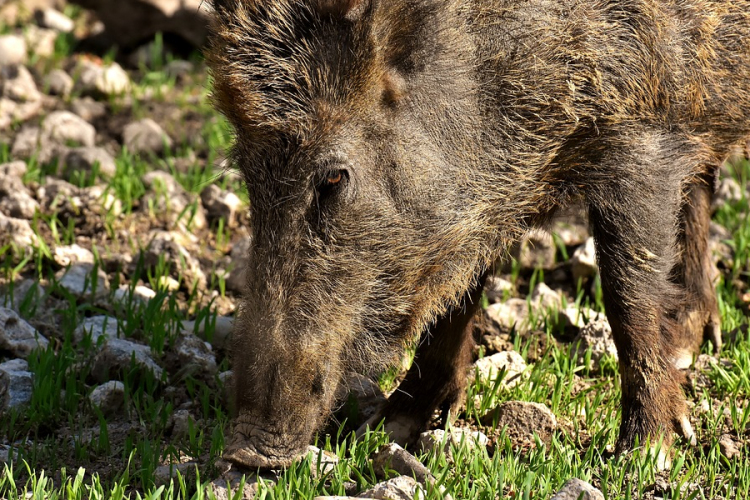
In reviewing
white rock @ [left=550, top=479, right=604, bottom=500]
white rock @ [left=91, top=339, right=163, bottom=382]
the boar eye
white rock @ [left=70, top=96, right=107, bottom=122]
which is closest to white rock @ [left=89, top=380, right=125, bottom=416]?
white rock @ [left=91, top=339, right=163, bottom=382]

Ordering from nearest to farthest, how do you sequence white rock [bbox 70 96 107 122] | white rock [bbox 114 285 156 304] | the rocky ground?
1. the rocky ground
2. white rock [bbox 114 285 156 304]
3. white rock [bbox 70 96 107 122]

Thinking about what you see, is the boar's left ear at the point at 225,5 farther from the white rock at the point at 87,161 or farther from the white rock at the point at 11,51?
the white rock at the point at 11,51

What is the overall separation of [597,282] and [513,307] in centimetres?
57

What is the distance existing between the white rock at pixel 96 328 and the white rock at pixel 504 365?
5.66ft

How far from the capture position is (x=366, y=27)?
3.60m

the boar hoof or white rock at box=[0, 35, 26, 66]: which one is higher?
white rock at box=[0, 35, 26, 66]

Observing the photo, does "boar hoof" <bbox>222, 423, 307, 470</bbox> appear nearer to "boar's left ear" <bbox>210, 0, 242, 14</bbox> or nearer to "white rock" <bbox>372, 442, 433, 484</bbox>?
"white rock" <bbox>372, 442, 433, 484</bbox>

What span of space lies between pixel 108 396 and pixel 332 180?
1456 millimetres

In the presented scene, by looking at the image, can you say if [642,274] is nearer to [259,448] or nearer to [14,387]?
[259,448]

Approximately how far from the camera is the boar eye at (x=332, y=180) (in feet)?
12.0

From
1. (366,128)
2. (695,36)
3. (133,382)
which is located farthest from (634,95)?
(133,382)

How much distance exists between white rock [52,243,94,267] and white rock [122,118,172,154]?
1306mm

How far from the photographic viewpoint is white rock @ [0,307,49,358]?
466cm

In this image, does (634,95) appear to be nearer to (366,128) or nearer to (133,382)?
(366,128)
